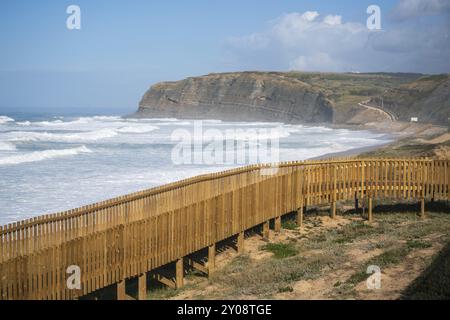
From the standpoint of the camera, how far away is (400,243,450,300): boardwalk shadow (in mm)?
9359

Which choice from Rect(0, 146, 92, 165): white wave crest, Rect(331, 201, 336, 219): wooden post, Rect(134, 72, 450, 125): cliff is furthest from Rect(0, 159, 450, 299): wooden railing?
Rect(134, 72, 450, 125): cliff

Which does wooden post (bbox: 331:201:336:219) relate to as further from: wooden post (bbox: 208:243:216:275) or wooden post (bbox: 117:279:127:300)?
wooden post (bbox: 117:279:127:300)

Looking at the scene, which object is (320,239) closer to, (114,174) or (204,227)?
(204,227)

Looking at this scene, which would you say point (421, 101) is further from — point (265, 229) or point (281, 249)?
point (281, 249)

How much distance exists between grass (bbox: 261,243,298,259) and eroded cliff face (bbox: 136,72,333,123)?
102m

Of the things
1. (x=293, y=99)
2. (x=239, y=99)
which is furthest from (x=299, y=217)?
(x=239, y=99)

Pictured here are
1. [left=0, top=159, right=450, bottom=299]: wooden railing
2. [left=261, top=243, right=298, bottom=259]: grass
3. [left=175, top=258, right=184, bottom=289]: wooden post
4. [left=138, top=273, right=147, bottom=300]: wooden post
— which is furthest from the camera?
[left=261, top=243, right=298, bottom=259]: grass

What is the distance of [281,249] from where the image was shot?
15.8 metres

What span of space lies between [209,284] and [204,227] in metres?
1.65

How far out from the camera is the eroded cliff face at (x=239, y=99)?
129875 millimetres

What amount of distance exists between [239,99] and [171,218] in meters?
135

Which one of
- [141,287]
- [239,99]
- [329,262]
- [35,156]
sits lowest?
[141,287]
